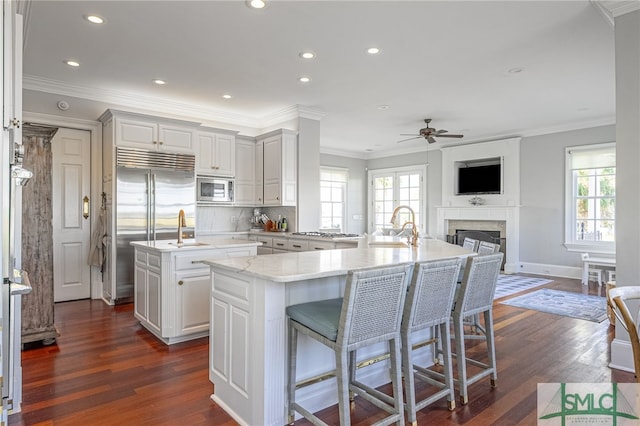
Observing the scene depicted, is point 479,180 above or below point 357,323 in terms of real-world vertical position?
above

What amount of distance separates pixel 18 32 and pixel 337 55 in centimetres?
261

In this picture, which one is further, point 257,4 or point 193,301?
point 193,301

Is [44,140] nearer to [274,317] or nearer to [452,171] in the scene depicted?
[274,317]

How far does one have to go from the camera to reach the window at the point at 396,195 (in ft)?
29.6

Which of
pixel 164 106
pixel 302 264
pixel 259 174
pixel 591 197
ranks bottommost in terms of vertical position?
pixel 302 264

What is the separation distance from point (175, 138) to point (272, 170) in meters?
1.47

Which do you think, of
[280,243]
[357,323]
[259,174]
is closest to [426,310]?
[357,323]

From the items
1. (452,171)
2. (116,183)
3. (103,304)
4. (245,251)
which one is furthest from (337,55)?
(452,171)

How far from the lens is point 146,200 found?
4953 mm

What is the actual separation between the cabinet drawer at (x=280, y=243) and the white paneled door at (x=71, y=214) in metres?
2.54

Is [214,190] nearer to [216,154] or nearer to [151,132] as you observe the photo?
[216,154]

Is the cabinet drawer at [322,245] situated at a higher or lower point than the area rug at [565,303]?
higher

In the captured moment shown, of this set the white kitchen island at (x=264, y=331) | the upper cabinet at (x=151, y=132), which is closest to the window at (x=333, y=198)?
the upper cabinet at (x=151, y=132)

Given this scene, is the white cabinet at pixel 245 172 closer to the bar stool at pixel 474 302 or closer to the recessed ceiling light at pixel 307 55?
the recessed ceiling light at pixel 307 55
